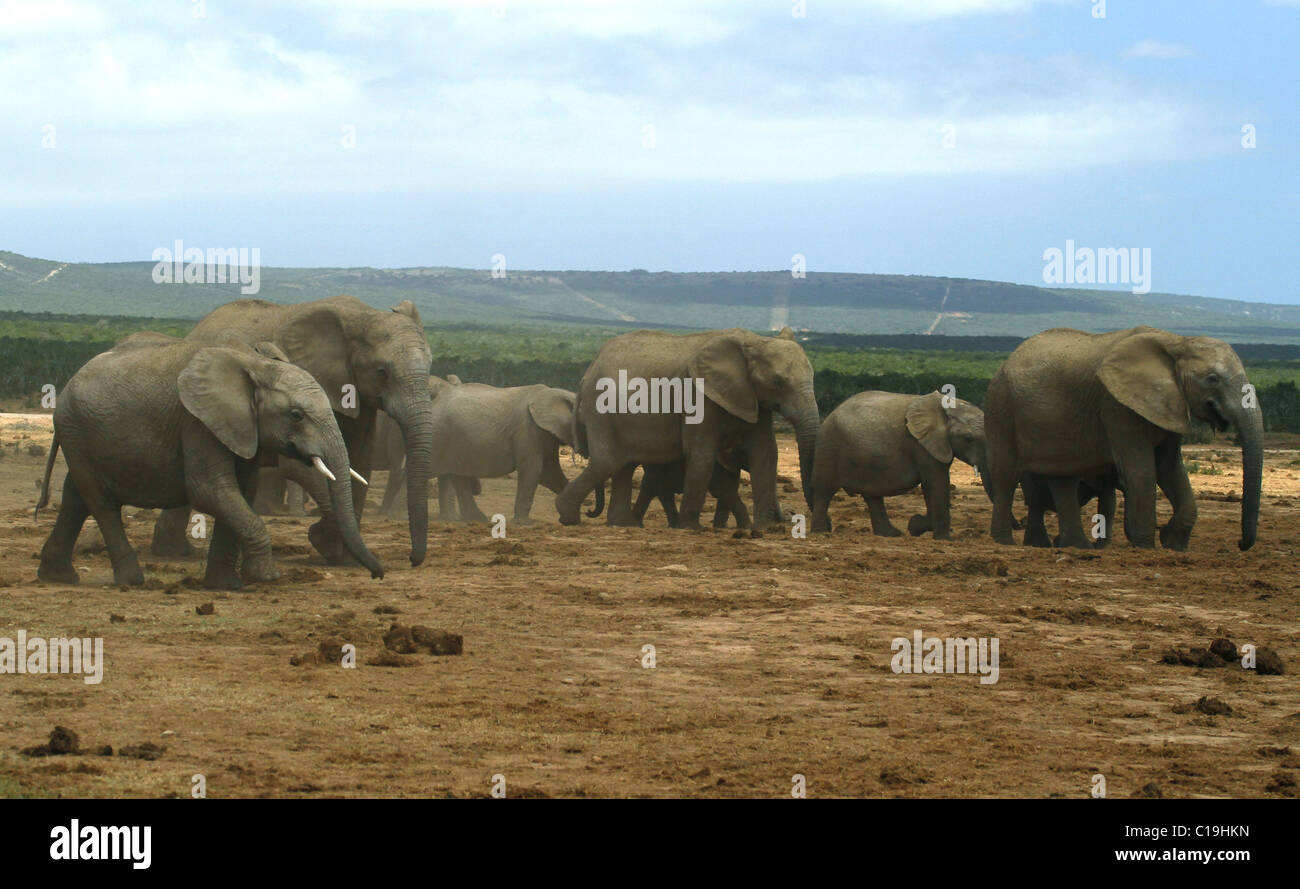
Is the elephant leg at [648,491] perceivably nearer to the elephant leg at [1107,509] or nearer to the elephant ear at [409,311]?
the elephant leg at [1107,509]

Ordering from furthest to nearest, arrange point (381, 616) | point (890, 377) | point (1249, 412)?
point (890, 377) < point (1249, 412) < point (381, 616)

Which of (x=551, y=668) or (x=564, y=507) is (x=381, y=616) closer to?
(x=551, y=668)

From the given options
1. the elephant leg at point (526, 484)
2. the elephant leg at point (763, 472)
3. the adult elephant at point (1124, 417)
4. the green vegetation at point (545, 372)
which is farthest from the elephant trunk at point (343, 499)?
the green vegetation at point (545, 372)

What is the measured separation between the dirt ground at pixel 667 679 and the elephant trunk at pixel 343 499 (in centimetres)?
47

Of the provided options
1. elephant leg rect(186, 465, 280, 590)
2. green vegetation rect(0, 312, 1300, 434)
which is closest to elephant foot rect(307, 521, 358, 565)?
elephant leg rect(186, 465, 280, 590)

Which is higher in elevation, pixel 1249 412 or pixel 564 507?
pixel 1249 412

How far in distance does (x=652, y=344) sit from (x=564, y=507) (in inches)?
93.0

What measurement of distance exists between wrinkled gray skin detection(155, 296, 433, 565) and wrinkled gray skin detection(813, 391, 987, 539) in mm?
6666

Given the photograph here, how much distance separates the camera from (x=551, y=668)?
10977mm

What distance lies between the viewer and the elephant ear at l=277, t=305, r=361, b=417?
15.5 metres

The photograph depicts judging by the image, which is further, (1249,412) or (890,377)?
(890,377)

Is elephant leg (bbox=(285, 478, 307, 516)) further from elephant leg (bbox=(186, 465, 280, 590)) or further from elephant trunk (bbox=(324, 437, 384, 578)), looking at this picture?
elephant trunk (bbox=(324, 437, 384, 578))

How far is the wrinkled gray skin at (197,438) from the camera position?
13102mm
